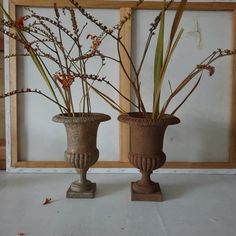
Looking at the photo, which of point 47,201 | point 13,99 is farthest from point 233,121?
point 13,99

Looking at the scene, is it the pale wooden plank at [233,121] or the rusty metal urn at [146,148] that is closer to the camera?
the rusty metal urn at [146,148]

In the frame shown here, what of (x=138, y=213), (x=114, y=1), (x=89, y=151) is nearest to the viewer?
(x=138, y=213)

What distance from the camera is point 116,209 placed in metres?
1.16

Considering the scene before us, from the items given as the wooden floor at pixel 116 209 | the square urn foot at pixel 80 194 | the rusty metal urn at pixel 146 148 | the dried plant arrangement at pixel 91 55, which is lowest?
the wooden floor at pixel 116 209

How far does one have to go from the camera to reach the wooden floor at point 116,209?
99 cm

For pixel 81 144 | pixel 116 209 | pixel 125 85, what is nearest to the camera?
pixel 116 209

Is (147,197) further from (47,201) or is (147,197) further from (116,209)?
(47,201)

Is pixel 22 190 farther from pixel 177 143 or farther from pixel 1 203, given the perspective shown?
pixel 177 143

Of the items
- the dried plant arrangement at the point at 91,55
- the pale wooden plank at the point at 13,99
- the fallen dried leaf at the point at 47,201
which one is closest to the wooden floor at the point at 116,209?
the fallen dried leaf at the point at 47,201

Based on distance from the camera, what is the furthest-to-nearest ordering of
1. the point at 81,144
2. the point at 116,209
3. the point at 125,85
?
the point at 125,85
the point at 81,144
the point at 116,209

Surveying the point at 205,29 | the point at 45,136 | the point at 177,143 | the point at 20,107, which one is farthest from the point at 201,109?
the point at 20,107

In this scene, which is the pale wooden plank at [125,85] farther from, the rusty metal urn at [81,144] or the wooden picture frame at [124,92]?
the rusty metal urn at [81,144]

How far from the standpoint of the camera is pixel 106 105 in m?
1.64

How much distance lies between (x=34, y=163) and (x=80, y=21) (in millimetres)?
800
